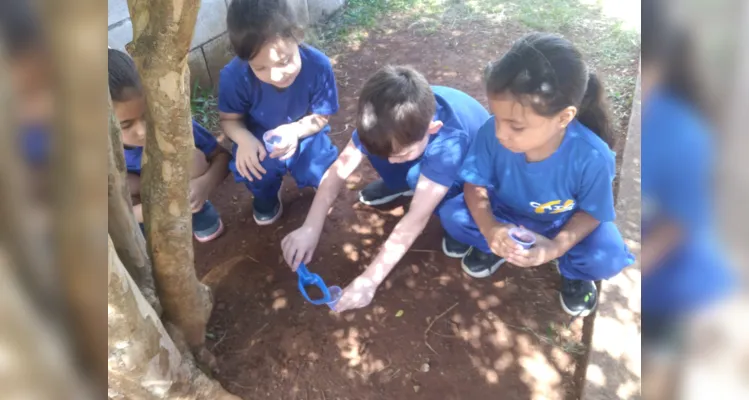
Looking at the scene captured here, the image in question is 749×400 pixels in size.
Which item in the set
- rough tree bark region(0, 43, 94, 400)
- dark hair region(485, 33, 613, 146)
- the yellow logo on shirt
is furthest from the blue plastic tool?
rough tree bark region(0, 43, 94, 400)

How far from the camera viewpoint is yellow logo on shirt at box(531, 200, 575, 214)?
2.19 meters

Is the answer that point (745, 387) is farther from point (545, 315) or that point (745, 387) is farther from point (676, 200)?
point (545, 315)

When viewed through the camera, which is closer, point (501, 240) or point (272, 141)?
point (501, 240)

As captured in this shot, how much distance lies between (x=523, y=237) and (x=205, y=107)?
A: 2387mm

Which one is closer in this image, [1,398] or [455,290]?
[1,398]

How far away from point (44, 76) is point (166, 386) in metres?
1.69

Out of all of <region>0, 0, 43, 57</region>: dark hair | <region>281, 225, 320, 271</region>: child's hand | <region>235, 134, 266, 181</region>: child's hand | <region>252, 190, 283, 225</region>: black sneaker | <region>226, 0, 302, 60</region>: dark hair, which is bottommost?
<region>252, 190, 283, 225</region>: black sneaker

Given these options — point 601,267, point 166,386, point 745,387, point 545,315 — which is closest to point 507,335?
point 545,315

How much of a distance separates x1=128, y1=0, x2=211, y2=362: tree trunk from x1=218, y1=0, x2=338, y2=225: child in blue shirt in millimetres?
693

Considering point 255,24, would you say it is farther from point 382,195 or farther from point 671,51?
point 671,51

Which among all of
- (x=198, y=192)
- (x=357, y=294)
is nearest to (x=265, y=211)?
(x=198, y=192)

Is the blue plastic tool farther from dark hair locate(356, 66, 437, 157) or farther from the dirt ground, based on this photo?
dark hair locate(356, 66, 437, 157)

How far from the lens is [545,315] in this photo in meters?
2.39

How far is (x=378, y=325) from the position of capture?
2393mm
